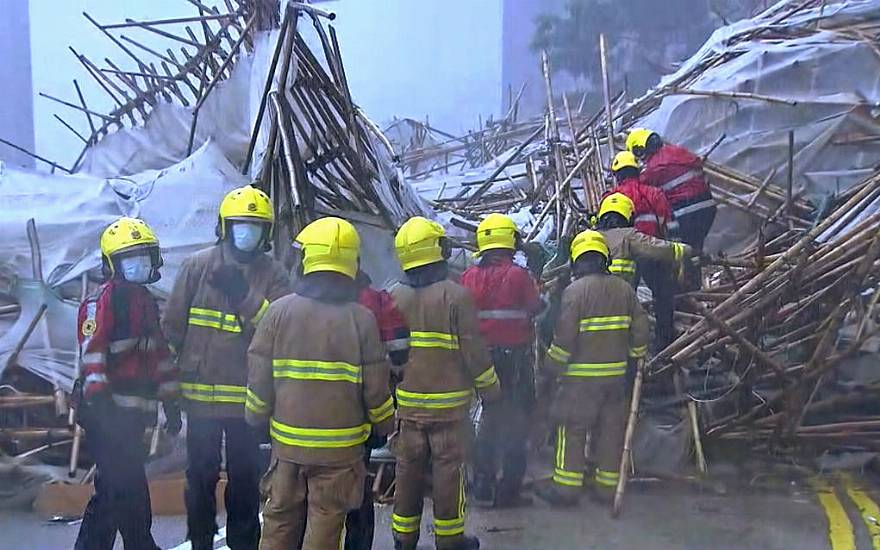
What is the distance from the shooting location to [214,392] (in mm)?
4711

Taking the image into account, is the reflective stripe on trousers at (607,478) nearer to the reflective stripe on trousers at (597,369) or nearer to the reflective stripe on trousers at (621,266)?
the reflective stripe on trousers at (597,369)

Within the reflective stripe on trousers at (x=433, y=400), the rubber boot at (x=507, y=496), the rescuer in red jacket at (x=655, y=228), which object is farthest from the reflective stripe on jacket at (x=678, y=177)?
the reflective stripe on trousers at (x=433, y=400)

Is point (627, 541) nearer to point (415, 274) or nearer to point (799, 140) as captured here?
point (415, 274)

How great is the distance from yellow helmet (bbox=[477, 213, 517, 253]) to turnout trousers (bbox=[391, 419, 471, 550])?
138cm

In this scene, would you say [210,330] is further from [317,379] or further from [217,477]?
[317,379]

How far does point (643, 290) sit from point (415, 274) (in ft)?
12.6

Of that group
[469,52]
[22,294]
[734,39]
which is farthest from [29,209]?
[469,52]

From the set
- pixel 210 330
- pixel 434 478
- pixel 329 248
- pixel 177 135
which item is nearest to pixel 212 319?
pixel 210 330

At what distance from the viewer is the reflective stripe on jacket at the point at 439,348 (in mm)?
5020

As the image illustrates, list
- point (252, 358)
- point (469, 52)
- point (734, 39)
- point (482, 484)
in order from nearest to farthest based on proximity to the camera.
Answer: point (252, 358) < point (482, 484) < point (734, 39) < point (469, 52)

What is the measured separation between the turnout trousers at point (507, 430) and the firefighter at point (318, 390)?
78.7 inches

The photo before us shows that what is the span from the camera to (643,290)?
323 inches

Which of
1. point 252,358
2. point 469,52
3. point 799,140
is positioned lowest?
point 252,358

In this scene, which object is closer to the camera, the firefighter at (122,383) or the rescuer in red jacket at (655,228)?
the firefighter at (122,383)
